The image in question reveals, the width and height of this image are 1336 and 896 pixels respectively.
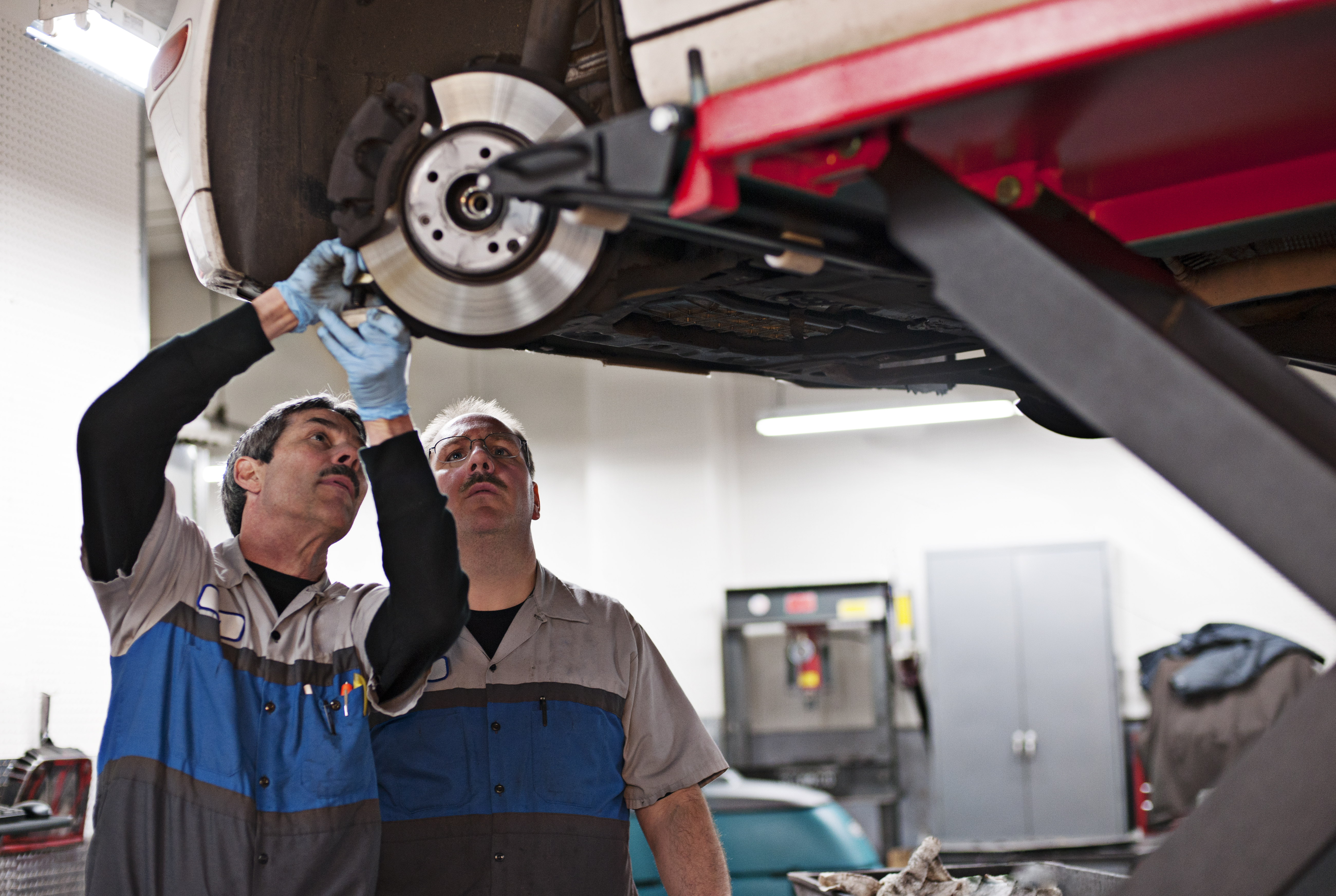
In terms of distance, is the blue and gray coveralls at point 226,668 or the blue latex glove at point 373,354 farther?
the blue and gray coveralls at point 226,668

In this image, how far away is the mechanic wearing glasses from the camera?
2127 millimetres

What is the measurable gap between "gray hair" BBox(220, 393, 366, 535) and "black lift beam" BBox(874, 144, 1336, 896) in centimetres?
138

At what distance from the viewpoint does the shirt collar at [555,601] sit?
2.39 metres

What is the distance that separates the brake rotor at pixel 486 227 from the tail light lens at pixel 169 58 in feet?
1.88

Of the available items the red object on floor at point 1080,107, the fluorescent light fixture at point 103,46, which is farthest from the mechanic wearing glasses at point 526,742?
the fluorescent light fixture at point 103,46

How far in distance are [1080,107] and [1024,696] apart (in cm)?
704

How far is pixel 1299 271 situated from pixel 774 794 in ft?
9.89

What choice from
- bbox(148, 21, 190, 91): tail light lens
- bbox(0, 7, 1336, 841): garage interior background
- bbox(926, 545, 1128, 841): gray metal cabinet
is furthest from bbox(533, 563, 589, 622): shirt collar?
bbox(926, 545, 1128, 841): gray metal cabinet

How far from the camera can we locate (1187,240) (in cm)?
155

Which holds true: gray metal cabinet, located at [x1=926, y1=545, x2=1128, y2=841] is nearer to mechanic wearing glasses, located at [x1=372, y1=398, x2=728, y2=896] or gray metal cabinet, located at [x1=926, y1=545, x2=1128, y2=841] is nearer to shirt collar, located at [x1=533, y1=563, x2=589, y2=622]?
mechanic wearing glasses, located at [x1=372, y1=398, x2=728, y2=896]

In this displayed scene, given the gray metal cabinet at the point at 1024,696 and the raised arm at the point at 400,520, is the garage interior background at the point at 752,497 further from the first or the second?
the raised arm at the point at 400,520

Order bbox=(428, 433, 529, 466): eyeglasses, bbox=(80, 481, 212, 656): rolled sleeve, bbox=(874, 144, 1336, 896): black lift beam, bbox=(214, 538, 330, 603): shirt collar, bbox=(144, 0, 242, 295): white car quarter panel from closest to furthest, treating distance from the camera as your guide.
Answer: bbox=(874, 144, 1336, 896): black lift beam
bbox=(144, 0, 242, 295): white car quarter panel
bbox=(80, 481, 212, 656): rolled sleeve
bbox=(214, 538, 330, 603): shirt collar
bbox=(428, 433, 529, 466): eyeglasses

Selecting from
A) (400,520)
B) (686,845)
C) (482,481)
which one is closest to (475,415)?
(482,481)

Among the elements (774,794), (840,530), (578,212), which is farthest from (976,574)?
(578,212)
